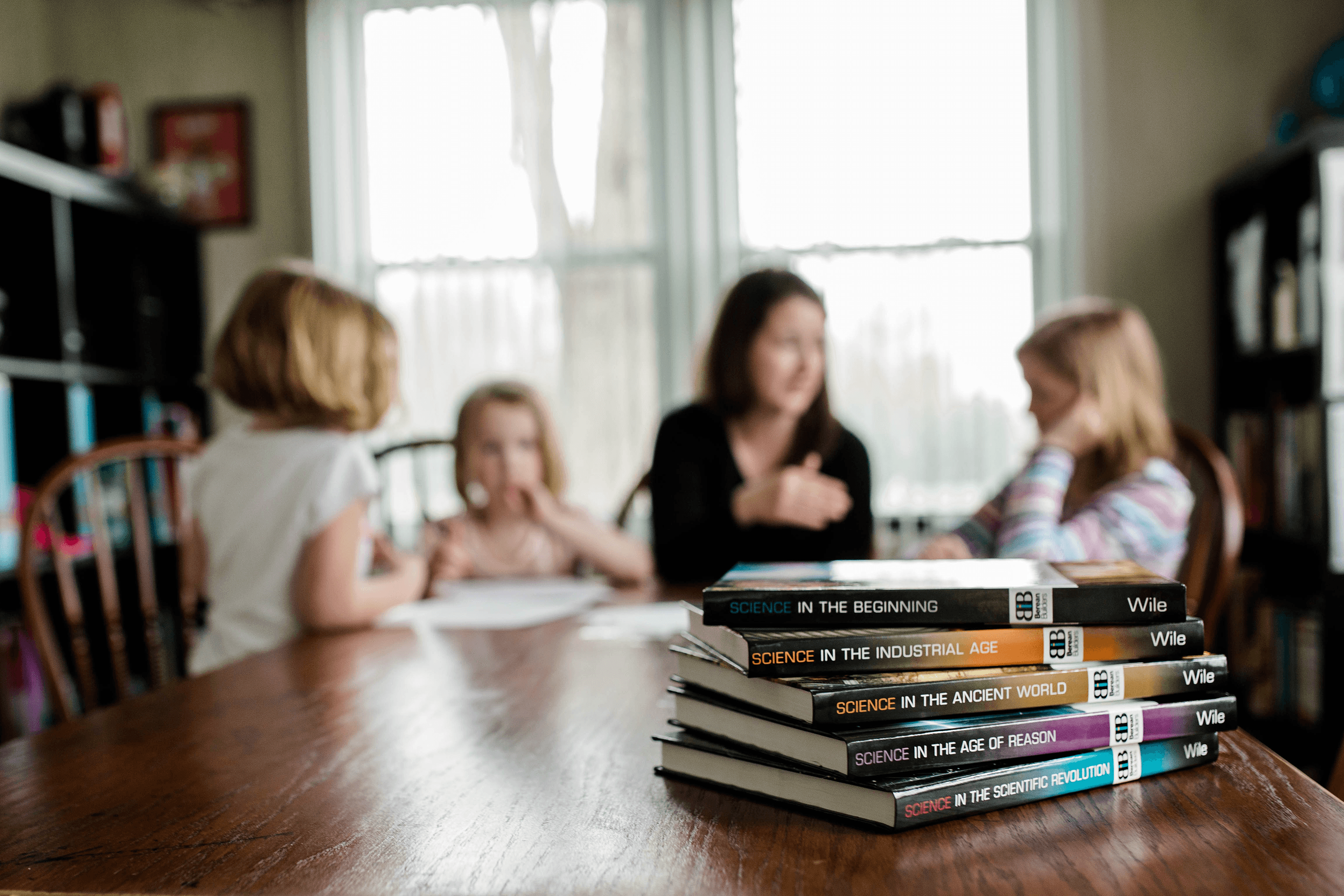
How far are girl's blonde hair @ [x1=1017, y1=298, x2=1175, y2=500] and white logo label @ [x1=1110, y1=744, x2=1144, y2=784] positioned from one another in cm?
104

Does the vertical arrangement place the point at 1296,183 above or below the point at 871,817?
above

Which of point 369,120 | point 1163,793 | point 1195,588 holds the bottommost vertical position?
point 1195,588

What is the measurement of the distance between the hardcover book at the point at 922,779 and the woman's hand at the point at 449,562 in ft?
4.05

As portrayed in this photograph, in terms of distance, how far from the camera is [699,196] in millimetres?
2912

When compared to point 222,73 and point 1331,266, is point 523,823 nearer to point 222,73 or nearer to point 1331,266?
point 1331,266

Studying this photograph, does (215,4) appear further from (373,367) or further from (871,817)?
(871,817)

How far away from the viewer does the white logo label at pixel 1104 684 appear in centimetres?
51

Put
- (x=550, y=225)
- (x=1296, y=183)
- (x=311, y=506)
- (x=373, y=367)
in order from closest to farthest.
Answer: (x=311, y=506) < (x=373, y=367) < (x=1296, y=183) < (x=550, y=225)

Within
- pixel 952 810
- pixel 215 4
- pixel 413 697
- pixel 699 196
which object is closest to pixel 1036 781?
pixel 952 810

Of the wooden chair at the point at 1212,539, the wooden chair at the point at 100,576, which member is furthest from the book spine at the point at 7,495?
the wooden chair at the point at 1212,539

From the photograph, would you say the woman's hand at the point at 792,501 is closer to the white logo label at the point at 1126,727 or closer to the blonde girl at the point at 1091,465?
the blonde girl at the point at 1091,465

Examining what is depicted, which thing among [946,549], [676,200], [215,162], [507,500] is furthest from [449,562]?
[215,162]

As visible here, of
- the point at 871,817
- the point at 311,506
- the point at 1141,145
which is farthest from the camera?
the point at 1141,145

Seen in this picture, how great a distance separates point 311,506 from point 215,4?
8.43ft
